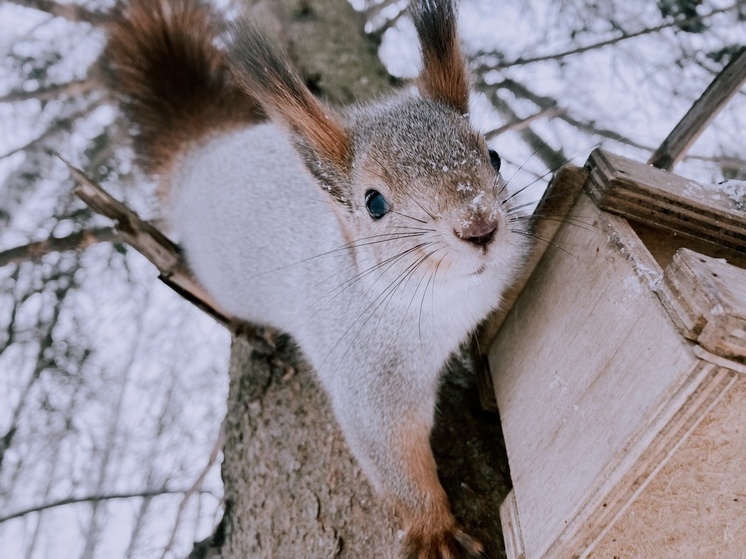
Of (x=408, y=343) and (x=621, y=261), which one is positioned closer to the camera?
(x=621, y=261)

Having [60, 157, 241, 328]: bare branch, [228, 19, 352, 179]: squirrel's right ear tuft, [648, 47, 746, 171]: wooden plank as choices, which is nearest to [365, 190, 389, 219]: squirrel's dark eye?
[228, 19, 352, 179]: squirrel's right ear tuft

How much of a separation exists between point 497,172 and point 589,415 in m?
0.63

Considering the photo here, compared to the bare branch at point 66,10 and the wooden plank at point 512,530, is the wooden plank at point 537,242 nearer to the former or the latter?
the wooden plank at point 512,530

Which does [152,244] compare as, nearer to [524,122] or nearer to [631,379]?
[524,122]

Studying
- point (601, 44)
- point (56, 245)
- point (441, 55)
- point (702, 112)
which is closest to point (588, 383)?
point (702, 112)

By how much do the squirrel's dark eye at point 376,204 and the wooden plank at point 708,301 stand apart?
637mm

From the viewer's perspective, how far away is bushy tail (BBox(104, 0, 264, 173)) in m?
2.42

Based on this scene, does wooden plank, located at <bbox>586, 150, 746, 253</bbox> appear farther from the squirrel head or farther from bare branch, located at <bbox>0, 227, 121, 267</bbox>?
bare branch, located at <bbox>0, 227, 121, 267</bbox>

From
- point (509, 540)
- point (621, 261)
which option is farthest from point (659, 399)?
point (509, 540)

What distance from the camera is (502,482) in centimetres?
158

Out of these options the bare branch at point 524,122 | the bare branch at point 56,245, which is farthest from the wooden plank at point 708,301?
the bare branch at point 56,245

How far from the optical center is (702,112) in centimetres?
152

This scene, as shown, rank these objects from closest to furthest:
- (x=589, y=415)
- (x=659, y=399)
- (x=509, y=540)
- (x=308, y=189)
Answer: (x=659, y=399) → (x=589, y=415) → (x=509, y=540) → (x=308, y=189)

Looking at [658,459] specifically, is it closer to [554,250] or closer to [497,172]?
[554,250]
